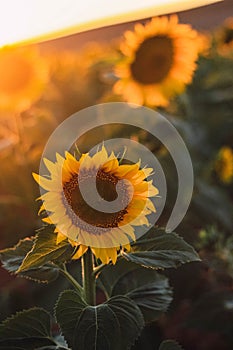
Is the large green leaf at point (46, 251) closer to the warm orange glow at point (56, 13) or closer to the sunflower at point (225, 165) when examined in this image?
the warm orange glow at point (56, 13)

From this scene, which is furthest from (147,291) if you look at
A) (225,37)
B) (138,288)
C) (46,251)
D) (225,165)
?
(225,37)

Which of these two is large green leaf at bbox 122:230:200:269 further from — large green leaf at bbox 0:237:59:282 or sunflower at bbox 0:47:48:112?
sunflower at bbox 0:47:48:112

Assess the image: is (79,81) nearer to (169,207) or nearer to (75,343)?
(169,207)

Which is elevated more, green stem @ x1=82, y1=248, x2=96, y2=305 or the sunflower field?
the sunflower field

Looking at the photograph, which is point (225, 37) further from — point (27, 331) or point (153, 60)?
point (27, 331)

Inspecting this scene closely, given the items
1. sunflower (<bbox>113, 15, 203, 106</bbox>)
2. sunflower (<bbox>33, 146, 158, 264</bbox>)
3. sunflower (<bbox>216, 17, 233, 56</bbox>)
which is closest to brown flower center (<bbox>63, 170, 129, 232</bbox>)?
→ sunflower (<bbox>33, 146, 158, 264</bbox>)

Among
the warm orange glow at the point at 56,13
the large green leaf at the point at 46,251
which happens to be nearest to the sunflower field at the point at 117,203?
the large green leaf at the point at 46,251
